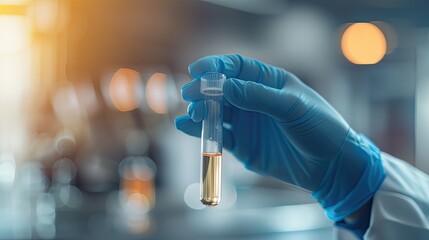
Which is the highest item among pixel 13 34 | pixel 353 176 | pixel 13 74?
pixel 13 34

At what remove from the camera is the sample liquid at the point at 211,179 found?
2.90 feet

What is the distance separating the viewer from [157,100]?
3.05m

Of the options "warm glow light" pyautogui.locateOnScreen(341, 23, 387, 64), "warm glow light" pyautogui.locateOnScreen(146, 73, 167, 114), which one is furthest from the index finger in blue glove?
"warm glow light" pyautogui.locateOnScreen(341, 23, 387, 64)

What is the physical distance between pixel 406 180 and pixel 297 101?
11.7 inches

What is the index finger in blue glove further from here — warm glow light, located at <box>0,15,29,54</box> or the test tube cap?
warm glow light, located at <box>0,15,29,54</box>

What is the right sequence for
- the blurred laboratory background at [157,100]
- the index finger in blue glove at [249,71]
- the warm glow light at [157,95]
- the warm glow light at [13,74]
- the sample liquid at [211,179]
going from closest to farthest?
1. the sample liquid at [211,179]
2. the index finger in blue glove at [249,71]
3. the blurred laboratory background at [157,100]
4. the warm glow light at [157,95]
5. the warm glow light at [13,74]

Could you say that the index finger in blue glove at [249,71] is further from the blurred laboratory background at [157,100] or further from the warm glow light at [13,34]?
the warm glow light at [13,34]

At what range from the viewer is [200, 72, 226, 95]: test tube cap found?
3.00 ft

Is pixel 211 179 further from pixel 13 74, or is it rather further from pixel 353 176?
pixel 13 74

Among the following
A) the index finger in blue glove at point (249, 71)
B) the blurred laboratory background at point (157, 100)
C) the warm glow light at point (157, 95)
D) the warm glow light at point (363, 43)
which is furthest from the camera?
the warm glow light at point (363, 43)

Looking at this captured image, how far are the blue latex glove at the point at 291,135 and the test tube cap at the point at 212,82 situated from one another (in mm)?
20

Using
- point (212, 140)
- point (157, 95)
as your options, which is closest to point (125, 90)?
point (157, 95)

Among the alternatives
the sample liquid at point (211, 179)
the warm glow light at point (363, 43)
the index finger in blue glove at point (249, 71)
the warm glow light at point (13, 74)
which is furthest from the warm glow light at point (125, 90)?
the sample liquid at point (211, 179)

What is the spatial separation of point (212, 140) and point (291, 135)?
0.51 feet
